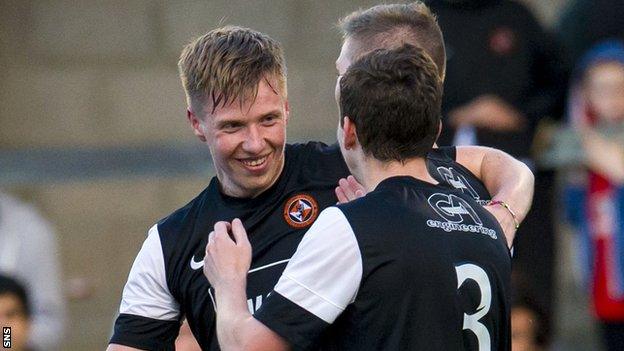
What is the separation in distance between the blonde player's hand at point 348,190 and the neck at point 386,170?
0.32 metres

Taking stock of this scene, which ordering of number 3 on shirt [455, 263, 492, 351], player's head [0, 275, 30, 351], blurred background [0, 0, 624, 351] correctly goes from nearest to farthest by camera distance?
number 3 on shirt [455, 263, 492, 351]
player's head [0, 275, 30, 351]
blurred background [0, 0, 624, 351]

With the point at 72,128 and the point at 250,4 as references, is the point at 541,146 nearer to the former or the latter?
the point at 250,4

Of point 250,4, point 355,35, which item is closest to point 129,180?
point 250,4

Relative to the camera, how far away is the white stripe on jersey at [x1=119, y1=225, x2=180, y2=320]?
12.1 ft

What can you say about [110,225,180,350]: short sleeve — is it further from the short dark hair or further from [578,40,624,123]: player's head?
[578,40,624,123]: player's head

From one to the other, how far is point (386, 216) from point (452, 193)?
26 cm

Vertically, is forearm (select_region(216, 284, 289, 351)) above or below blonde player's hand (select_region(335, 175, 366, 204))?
below

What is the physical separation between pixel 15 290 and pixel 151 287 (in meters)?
2.80

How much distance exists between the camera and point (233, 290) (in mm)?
3291

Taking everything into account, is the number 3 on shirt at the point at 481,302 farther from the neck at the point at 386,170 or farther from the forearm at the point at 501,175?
the forearm at the point at 501,175

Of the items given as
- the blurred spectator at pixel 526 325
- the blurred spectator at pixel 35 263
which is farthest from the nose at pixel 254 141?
the blurred spectator at pixel 35 263

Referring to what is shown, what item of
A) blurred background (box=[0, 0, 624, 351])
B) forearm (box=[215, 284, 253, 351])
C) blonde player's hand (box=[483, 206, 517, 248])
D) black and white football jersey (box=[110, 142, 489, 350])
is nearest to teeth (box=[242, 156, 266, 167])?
black and white football jersey (box=[110, 142, 489, 350])

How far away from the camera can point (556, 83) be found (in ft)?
20.9

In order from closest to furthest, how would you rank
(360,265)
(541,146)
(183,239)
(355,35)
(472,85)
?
(360,265), (183,239), (355,35), (472,85), (541,146)
